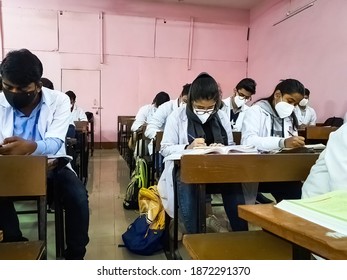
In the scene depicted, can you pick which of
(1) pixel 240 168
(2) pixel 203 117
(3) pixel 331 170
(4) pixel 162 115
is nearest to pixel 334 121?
(4) pixel 162 115

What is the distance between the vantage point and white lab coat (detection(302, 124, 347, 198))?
0.98 meters

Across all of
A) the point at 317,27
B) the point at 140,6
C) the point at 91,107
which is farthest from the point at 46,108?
the point at 140,6

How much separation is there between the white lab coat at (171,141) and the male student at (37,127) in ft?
1.47

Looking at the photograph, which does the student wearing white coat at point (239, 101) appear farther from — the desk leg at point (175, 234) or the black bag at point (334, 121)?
the desk leg at point (175, 234)

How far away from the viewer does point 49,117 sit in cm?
169

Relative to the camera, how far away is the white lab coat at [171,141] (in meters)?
1.84

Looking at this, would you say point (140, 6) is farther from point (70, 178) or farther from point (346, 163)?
point (346, 163)

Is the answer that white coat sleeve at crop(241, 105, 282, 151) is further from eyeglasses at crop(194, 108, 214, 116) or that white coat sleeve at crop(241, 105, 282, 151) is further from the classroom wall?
the classroom wall

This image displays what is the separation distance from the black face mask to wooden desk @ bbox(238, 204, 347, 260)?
1.18 metres

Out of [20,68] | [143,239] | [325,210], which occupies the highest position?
[20,68]

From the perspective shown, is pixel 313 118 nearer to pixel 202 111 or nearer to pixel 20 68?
pixel 202 111

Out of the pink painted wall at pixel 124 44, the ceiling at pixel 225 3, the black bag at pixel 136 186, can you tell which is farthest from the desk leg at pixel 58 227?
the ceiling at pixel 225 3

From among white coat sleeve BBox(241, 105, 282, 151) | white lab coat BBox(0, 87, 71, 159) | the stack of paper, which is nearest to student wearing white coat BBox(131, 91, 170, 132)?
white coat sleeve BBox(241, 105, 282, 151)

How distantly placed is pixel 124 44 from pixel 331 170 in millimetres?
6807
